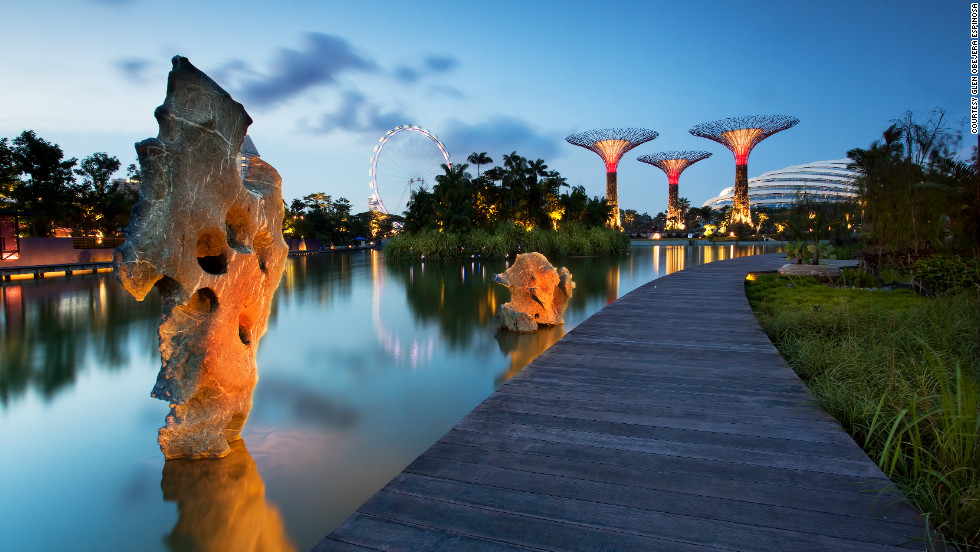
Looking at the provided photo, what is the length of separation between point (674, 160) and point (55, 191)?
58.4 meters

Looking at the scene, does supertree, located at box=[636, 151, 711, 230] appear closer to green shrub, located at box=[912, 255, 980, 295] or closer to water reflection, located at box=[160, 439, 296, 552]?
green shrub, located at box=[912, 255, 980, 295]

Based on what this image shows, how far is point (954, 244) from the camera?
1174cm

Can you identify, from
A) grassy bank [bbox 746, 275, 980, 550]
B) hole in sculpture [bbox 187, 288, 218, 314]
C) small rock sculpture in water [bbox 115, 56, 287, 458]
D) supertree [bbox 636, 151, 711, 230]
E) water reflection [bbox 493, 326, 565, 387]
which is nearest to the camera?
grassy bank [bbox 746, 275, 980, 550]

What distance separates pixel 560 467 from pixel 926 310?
6.49 metres

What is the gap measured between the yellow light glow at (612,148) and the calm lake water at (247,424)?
41.7m

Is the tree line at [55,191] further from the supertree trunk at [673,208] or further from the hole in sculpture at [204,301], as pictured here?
the supertree trunk at [673,208]

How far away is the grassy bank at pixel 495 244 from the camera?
31.2 metres

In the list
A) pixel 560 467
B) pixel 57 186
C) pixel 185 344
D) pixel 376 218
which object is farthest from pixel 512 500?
pixel 376 218

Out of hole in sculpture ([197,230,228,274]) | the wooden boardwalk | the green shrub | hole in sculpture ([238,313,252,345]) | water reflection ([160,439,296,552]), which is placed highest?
hole in sculpture ([197,230,228,274])

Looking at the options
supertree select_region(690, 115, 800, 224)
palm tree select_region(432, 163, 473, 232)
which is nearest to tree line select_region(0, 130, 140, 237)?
palm tree select_region(432, 163, 473, 232)

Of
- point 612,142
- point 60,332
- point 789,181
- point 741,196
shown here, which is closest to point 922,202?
point 60,332

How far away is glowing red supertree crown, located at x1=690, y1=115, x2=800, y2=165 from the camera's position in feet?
166

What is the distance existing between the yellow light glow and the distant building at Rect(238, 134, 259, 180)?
5029cm

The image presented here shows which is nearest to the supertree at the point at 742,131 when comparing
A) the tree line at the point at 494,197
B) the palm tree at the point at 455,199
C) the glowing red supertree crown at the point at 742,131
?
the glowing red supertree crown at the point at 742,131
